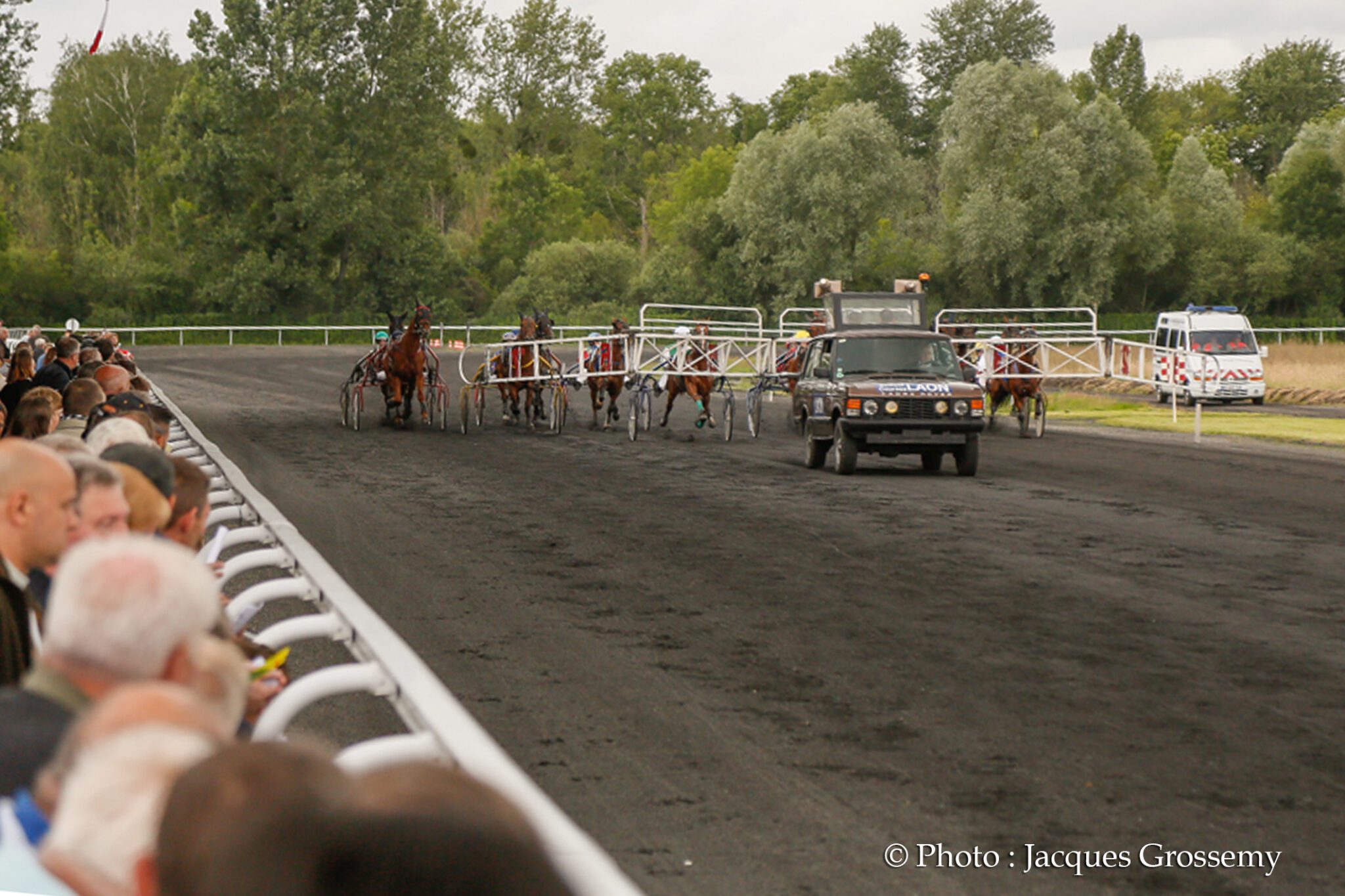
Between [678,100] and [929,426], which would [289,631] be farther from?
[678,100]

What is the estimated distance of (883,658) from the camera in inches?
354

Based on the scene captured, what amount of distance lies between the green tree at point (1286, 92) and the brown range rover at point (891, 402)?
314 ft

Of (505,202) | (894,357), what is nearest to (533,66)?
(505,202)

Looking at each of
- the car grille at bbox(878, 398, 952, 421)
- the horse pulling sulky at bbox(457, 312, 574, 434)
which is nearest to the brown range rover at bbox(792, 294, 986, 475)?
the car grille at bbox(878, 398, 952, 421)

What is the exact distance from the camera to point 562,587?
37.7ft

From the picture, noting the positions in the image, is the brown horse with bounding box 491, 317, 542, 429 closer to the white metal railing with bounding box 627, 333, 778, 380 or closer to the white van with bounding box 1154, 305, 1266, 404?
the white metal railing with bounding box 627, 333, 778, 380

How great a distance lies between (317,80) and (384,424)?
53.8 m

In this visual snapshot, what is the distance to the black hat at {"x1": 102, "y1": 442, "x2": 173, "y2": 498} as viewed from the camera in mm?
5023

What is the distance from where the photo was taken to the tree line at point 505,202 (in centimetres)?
7106

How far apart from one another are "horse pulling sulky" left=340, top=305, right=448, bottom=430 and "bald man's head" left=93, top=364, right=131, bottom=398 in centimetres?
1497

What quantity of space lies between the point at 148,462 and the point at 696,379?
2192 cm

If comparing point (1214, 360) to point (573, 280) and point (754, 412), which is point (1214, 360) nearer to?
point (754, 412)

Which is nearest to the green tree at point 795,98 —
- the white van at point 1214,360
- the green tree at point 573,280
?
the green tree at point 573,280

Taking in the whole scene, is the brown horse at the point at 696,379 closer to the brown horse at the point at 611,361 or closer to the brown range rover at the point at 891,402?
the brown horse at the point at 611,361
